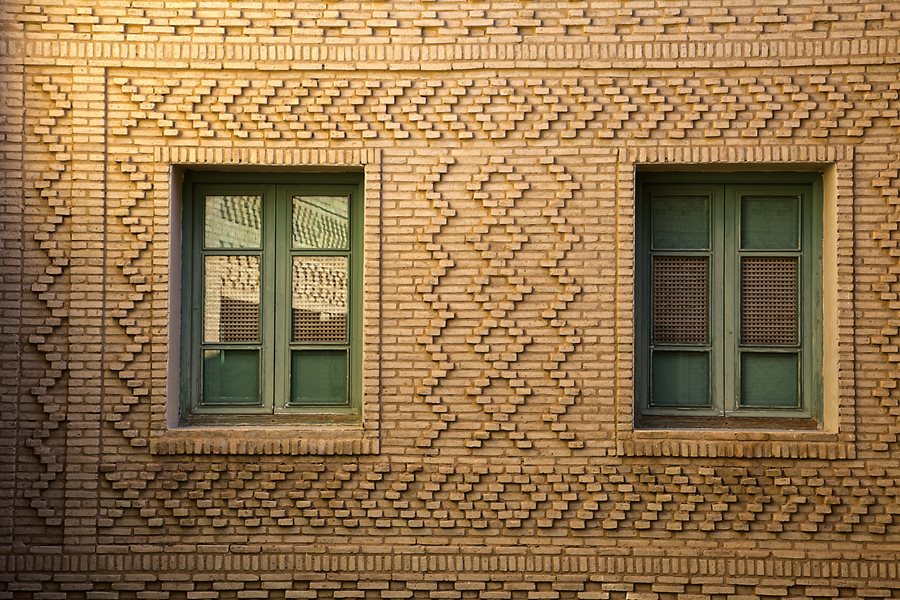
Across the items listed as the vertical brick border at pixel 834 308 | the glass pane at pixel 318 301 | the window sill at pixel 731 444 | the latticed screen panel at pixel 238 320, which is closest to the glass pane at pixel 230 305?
the latticed screen panel at pixel 238 320

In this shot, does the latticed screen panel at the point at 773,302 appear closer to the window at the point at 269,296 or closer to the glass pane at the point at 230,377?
the window at the point at 269,296

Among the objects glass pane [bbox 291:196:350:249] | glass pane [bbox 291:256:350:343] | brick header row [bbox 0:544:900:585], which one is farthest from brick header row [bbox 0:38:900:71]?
brick header row [bbox 0:544:900:585]

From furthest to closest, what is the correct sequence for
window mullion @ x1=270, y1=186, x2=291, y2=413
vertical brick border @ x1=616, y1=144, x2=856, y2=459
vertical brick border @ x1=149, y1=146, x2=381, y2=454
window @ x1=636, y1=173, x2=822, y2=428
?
window mullion @ x1=270, y1=186, x2=291, y2=413 < window @ x1=636, y1=173, x2=822, y2=428 < vertical brick border @ x1=149, y1=146, x2=381, y2=454 < vertical brick border @ x1=616, y1=144, x2=856, y2=459

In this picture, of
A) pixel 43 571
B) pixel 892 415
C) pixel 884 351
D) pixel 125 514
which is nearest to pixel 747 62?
pixel 884 351

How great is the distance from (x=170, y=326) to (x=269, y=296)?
701 millimetres

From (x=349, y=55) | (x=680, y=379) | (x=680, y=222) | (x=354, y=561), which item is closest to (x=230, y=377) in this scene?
(x=354, y=561)

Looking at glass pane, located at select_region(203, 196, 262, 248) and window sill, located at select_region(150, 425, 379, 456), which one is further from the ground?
glass pane, located at select_region(203, 196, 262, 248)

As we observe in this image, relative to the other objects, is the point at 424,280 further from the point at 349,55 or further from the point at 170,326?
the point at 170,326

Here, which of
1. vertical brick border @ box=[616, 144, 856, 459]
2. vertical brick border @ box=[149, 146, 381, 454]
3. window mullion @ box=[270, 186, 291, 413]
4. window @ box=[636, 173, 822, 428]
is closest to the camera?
vertical brick border @ box=[616, 144, 856, 459]

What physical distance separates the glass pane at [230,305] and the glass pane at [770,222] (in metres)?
3.48

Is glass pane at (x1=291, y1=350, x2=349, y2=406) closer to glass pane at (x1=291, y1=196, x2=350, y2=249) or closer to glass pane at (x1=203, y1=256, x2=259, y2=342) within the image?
glass pane at (x1=203, y1=256, x2=259, y2=342)

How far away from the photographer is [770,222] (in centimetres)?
638

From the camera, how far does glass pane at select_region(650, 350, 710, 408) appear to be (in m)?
6.39

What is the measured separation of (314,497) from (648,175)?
10.5 ft
